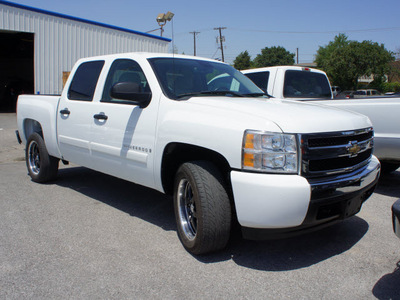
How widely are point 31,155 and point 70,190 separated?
1.14m

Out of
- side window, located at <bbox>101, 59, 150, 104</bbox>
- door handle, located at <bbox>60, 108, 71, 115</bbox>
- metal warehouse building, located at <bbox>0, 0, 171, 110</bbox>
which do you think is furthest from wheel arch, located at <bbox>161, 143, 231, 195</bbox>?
metal warehouse building, located at <bbox>0, 0, 171, 110</bbox>

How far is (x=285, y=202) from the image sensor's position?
285 cm

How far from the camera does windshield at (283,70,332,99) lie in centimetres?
721

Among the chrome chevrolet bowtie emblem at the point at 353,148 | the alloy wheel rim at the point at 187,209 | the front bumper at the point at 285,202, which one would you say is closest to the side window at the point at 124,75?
the alloy wheel rim at the point at 187,209

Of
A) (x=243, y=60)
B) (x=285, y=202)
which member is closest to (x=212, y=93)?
(x=285, y=202)

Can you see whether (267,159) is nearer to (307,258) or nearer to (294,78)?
(307,258)

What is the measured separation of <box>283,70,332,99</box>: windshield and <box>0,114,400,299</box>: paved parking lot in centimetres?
286

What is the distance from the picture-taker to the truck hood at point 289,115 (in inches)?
119

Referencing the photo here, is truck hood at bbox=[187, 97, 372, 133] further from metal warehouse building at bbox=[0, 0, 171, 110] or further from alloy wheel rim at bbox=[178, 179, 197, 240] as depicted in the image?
metal warehouse building at bbox=[0, 0, 171, 110]

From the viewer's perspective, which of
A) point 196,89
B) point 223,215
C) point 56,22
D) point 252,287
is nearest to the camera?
point 252,287

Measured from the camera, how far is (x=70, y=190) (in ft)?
19.1

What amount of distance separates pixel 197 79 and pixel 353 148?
6.01 ft

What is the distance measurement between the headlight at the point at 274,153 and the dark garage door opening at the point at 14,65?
1777cm

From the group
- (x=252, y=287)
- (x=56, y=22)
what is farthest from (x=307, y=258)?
(x=56, y=22)
